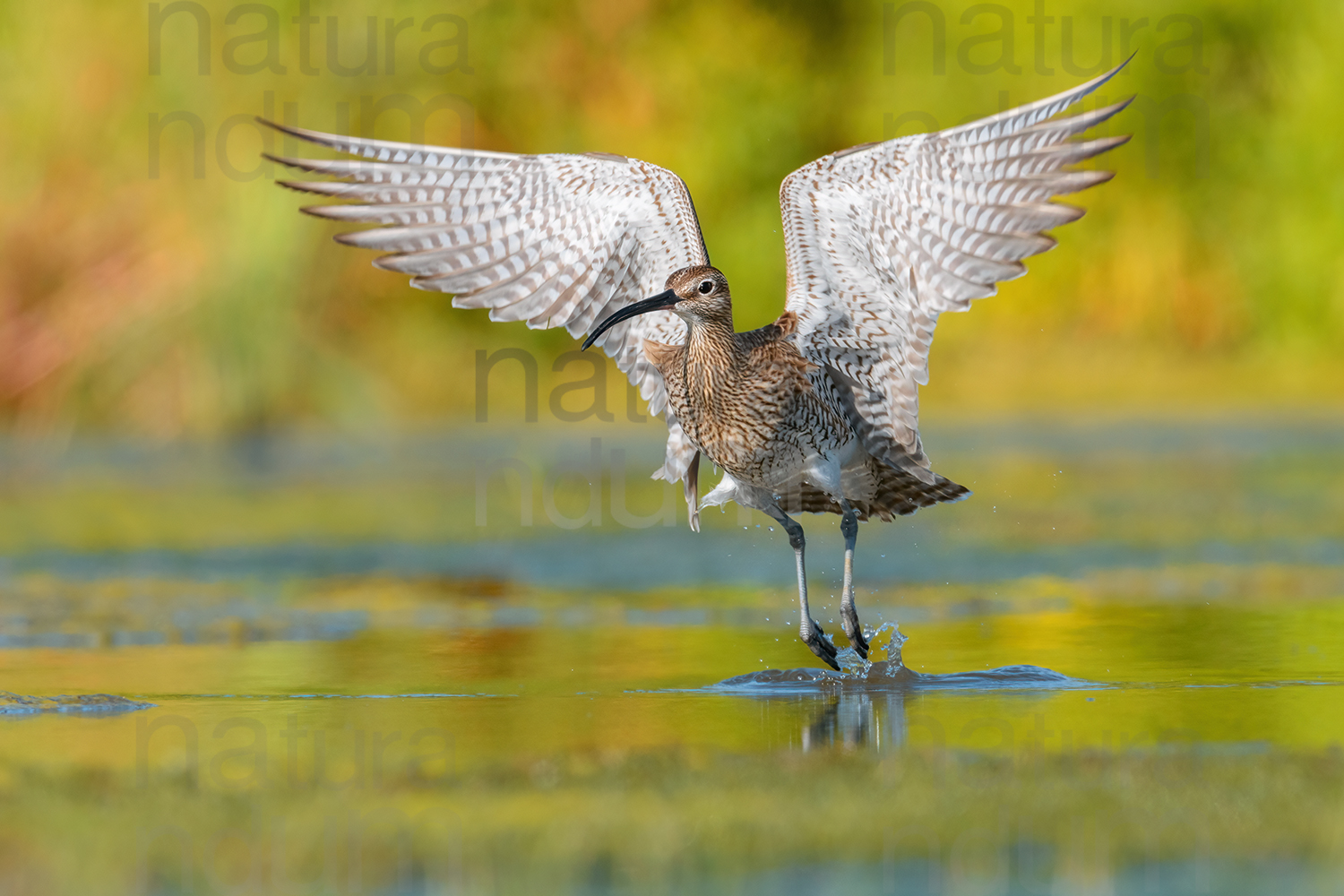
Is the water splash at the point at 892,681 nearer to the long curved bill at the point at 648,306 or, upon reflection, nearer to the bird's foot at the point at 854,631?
the bird's foot at the point at 854,631

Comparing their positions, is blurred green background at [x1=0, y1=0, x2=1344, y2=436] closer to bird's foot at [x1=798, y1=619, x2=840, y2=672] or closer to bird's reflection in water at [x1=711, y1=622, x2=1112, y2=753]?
bird's foot at [x1=798, y1=619, x2=840, y2=672]

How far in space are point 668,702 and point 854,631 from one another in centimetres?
119

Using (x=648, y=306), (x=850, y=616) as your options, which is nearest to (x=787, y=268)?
(x=648, y=306)

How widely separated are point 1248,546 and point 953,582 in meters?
1.70

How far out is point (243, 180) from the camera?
57.6 feet

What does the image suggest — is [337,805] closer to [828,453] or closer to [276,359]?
[828,453]

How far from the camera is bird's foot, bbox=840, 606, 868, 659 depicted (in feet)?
24.2

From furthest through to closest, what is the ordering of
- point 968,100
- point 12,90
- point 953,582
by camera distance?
point 968,100 → point 12,90 → point 953,582

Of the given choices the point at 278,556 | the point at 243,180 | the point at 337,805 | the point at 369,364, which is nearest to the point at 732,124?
the point at 369,364

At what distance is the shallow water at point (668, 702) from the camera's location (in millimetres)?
4449

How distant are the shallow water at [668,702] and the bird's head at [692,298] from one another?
1251 millimetres

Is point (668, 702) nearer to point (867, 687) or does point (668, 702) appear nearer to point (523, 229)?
point (867, 687)

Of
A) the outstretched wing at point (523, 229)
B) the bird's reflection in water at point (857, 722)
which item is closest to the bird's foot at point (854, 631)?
the bird's reflection in water at point (857, 722)

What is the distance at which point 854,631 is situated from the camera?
7.42 m
